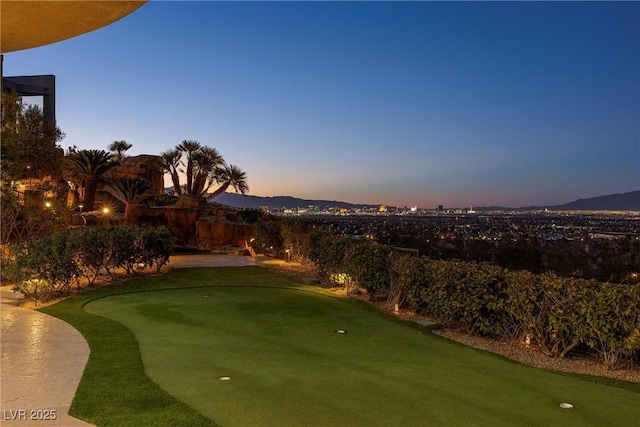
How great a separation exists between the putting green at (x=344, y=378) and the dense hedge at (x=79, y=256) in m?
3.28

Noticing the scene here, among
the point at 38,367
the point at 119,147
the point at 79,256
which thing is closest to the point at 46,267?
the point at 79,256

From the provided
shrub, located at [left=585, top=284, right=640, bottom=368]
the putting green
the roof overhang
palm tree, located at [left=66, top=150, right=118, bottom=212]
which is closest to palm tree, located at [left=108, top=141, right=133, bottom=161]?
palm tree, located at [left=66, top=150, right=118, bottom=212]

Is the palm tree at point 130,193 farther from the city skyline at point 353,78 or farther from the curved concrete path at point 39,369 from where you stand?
the curved concrete path at point 39,369

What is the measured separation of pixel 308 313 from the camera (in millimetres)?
8656

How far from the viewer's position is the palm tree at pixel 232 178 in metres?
30.0

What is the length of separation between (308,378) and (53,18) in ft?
15.4

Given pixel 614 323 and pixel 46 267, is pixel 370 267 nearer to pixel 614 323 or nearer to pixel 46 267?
pixel 614 323

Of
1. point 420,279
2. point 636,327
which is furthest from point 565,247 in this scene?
point 636,327

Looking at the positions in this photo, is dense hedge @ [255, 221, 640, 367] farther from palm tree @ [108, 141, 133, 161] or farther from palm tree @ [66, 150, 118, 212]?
palm tree @ [108, 141, 133, 161]

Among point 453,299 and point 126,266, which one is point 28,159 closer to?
point 126,266

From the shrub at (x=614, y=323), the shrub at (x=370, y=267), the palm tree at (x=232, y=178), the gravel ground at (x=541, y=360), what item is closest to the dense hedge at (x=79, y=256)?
the shrub at (x=370, y=267)

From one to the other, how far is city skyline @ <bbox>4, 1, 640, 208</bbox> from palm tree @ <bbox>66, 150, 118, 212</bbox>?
1.32m

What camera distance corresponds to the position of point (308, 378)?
4.96m

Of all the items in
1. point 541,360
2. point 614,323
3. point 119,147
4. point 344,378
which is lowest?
point 541,360
